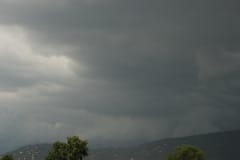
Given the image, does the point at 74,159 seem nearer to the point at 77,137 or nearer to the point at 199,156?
the point at 77,137

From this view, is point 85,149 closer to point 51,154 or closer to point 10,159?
point 51,154

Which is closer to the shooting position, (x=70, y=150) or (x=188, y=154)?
(x=70, y=150)

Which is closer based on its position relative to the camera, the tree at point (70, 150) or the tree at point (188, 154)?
the tree at point (70, 150)

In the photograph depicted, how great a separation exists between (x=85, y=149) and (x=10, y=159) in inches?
1180

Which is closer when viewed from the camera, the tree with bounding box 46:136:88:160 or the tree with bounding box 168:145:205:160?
the tree with bounding box 46:136:88:160

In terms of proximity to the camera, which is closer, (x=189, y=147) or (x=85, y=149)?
(x=85, y=149)

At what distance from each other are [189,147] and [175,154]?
6701 mm

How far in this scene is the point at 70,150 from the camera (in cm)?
15600

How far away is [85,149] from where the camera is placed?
516 feet

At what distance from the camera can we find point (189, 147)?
607 feet

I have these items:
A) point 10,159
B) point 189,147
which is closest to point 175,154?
point 189,147

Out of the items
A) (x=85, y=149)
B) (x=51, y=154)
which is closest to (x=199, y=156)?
(x=85, y=149)

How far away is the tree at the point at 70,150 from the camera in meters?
155

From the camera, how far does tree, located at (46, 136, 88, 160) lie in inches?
6102
